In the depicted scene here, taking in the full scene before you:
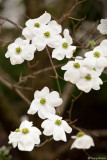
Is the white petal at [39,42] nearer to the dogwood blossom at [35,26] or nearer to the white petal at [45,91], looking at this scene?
the dogwood blossom at [35,26]

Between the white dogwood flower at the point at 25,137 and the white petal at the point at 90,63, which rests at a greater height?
the white petal at the point at 90,63

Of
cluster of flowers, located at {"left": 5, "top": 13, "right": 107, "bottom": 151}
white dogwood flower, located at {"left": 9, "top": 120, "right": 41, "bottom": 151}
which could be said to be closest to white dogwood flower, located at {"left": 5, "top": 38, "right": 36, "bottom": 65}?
cluster of flowers, located at {"left": 5, "top": 13, "right": 107, "bottom": 151}

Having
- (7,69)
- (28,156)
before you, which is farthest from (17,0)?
(28,156)

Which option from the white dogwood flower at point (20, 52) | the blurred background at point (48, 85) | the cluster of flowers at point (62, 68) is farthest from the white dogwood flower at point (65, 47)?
the blurred background at point (48, 85)

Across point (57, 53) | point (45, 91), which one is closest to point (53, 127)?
point (45, 91)

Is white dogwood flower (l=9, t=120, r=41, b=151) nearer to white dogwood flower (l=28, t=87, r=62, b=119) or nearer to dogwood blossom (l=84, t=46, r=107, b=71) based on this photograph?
white dogwood flower (l=28, t=87, r=62, b=119)

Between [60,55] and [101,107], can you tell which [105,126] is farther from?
[60,55]

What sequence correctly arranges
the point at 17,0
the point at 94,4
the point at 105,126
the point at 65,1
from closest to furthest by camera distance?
the point at 65,1 → the point at 94,4 → the point at 17,0 → the point at 105,126

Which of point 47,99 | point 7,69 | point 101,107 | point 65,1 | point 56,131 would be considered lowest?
point 56,131
